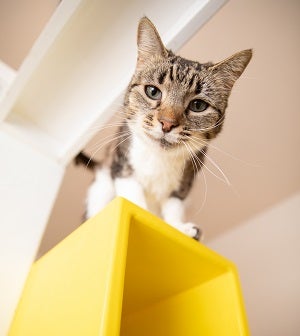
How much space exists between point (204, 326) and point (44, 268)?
0.38 metres

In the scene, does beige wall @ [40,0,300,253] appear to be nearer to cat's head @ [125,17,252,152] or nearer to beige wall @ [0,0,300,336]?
beige wall @ [0,0,300,336]

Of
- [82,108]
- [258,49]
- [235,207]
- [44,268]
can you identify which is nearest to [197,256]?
[44,268]

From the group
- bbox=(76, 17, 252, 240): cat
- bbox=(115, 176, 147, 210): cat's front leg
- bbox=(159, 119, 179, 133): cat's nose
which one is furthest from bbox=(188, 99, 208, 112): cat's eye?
bbox=(115, 176, 147, 210): cat's front leg

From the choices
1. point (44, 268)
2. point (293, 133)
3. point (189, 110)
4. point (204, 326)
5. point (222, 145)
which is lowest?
point (204, 326)

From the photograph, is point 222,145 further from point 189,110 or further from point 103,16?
point 103,16

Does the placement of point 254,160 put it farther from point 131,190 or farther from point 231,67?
point 131,190

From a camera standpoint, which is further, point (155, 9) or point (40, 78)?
point (40, 78)

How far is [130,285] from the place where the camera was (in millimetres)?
667

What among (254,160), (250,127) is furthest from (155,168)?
(254,160)

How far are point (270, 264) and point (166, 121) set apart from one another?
1.19m

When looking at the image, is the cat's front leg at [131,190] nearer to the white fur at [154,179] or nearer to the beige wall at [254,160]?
the white fur at [154,179]

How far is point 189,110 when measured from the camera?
76cm

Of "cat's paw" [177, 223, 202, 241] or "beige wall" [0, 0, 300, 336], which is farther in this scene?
"beige wall" [0, 0, 300, 336]

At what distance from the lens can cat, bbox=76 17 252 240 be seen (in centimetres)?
71
